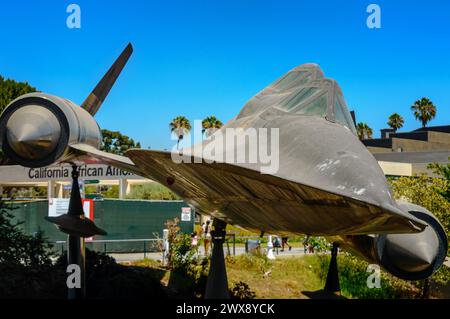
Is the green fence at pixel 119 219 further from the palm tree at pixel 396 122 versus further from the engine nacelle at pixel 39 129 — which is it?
the palm tree at pixel 396 122

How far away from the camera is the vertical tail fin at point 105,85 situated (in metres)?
11.6

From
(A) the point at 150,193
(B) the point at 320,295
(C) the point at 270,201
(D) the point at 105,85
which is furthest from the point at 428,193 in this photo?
(A) the point at 150,193

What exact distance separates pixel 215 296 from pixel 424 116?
79660mm

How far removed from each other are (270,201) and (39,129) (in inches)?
A: 188

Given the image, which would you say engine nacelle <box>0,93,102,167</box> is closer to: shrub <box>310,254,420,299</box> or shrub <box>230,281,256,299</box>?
shrub <box>230,281,256,299</box>

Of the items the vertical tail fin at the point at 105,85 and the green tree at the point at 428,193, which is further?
the green tree at the point at 428,193

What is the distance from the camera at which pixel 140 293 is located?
1220 centimetres

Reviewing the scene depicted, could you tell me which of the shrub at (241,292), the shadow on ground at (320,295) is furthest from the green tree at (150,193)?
the shrub at (241,292)

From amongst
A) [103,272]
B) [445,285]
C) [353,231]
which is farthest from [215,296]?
[445,285]

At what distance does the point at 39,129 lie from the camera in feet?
30.1

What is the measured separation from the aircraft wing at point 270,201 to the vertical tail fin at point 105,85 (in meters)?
4.47

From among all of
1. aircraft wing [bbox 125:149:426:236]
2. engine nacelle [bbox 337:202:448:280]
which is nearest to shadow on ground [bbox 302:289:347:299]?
engine nacelle [bbox 337:202:448:280]

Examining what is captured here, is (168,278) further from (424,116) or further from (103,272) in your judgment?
(424,116)

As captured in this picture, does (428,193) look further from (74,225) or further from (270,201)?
(270,201)
